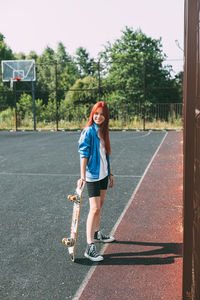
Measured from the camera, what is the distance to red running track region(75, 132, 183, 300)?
3.37 meters

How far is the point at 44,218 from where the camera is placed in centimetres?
568

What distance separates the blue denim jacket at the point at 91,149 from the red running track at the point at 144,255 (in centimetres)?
105

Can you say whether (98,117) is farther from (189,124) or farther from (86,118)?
(86,118)

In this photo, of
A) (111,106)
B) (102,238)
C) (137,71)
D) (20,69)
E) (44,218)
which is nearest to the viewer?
(102,238)

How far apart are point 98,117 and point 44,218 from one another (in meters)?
2.33

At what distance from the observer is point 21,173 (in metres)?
9.48

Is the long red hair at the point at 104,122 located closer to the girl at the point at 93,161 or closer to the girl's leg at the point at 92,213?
the girl at the point at 93,161

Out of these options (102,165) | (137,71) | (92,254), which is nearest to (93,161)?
(102,165)

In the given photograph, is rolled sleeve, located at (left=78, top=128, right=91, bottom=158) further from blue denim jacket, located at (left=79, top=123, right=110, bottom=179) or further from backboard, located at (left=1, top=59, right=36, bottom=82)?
backboard, located at (left=1, top=59, right=36, bottom=82)

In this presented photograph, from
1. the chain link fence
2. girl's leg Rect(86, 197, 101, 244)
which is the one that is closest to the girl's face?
girl's leg Rect(86, 197, 101, 244)

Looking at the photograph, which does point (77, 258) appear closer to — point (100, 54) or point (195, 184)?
point (195, 184)

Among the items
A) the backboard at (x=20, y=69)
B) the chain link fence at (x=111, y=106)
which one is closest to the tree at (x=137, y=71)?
the chain link fence at (x=111, y=106)

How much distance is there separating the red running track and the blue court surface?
0.19 m

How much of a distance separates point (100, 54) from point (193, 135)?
121 ft
